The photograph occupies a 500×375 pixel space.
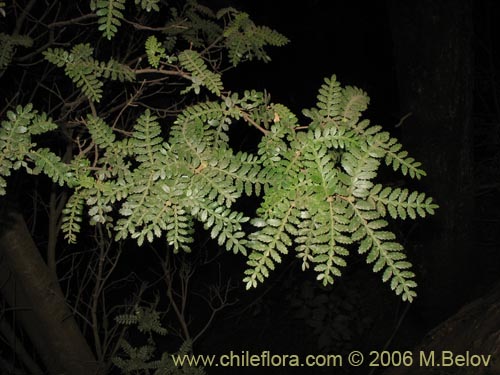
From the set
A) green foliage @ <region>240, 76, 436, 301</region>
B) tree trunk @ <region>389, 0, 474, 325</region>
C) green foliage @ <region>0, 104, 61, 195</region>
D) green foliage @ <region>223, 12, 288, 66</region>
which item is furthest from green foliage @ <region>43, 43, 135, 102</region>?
tree trunk @ <region>389, 0, 474, 325</region>

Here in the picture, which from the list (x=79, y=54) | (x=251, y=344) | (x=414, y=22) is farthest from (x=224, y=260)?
(x=79, y=54)

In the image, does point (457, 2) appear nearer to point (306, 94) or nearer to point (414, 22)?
point (414, 22)

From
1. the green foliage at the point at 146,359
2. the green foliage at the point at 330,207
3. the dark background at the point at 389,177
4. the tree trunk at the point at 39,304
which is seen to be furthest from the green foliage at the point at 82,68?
the green foliage at the point at 146,359

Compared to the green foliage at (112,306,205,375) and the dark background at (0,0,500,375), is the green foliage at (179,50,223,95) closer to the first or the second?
the dark background at (0,0,500,375)

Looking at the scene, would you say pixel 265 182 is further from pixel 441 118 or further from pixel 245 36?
pixel 441 118

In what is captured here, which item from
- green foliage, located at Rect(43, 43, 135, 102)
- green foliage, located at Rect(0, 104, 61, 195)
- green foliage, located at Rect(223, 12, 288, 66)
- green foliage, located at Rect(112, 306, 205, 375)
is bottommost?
green foliage, located at Rect(112, 306, 205, 375)

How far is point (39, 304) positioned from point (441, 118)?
3.46m

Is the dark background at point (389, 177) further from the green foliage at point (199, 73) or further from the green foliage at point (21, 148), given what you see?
the green foliage at point (21, 148)

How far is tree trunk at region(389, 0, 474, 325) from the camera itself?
3.55 metres

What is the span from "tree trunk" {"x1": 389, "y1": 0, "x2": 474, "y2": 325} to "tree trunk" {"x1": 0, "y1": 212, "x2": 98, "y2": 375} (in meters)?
3.15

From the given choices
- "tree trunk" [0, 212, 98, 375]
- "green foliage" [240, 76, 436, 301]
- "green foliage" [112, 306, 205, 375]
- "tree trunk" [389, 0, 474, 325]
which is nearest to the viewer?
"green foliage" [240, 76, 436, 301]

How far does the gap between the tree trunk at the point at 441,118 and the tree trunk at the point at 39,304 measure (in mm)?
3147

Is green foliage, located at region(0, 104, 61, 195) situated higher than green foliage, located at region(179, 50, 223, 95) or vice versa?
green foliage, located at region(179, 50, 223, 95)

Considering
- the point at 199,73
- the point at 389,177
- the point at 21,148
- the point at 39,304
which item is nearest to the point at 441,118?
the point at 389,177
